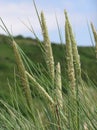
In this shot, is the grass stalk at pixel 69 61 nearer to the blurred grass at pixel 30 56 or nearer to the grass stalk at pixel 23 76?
the grass stalk at pixel 23 76

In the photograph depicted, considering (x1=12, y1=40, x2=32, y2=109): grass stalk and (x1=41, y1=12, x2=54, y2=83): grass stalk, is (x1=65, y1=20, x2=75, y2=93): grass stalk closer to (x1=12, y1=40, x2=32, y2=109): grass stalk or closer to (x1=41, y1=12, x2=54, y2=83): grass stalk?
(x1=41, y1=12, x2=54, y2=83): grass stalk

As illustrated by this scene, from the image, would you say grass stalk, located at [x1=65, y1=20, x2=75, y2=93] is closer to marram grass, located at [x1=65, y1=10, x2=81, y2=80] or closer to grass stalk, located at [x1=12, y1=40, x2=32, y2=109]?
marram grass, located at [x1=65, y1=10, x2=81, y2=80]

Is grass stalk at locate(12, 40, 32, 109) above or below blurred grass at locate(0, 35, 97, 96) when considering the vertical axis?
above

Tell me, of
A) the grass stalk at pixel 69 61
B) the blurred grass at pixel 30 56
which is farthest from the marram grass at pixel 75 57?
the blurred grass at pixel 30 56

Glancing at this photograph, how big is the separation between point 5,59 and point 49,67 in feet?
82.6

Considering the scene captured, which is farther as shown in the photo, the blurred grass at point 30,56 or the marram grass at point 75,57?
the blurred grass at point 30,56

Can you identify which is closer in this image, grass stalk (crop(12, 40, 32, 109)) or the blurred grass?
grass stalk (crop(12, 40, 32, 109))

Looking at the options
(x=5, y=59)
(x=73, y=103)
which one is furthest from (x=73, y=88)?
(x=5, y=59)

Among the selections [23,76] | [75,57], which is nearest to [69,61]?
[75,57]

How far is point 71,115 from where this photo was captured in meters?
2.10

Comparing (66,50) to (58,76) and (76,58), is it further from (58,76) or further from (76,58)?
(58,76)

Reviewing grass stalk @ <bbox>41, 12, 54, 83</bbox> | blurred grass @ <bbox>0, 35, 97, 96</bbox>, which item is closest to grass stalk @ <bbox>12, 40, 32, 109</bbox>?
grass stalk @ <bbox>41, 12, 54, 83</bbox>

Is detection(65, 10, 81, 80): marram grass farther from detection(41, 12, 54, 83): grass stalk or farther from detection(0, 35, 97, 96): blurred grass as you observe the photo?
detection(0, 35, 97, 96): blurred grass

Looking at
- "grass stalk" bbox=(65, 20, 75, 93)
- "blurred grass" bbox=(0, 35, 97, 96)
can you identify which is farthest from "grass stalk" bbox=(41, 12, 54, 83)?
"blurred grass" bbox=(0, 35, 97, 96)
